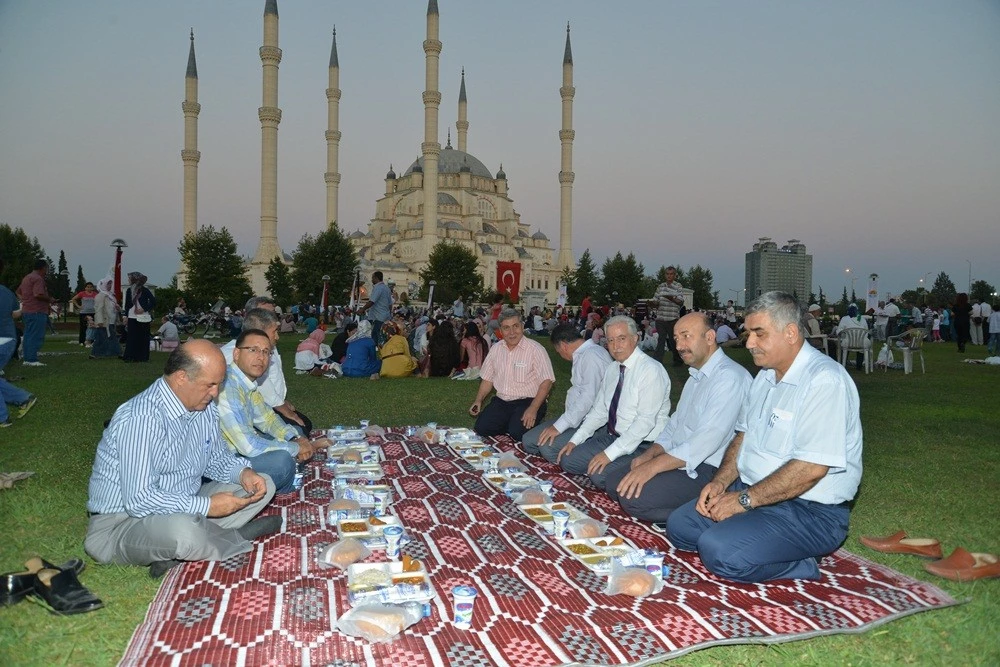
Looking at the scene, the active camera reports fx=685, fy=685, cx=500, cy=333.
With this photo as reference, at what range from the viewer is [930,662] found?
2.57m

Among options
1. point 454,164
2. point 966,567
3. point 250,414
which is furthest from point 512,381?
point 454,164

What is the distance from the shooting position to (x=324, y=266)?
53812mm

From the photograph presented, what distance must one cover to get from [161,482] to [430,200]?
200 feet

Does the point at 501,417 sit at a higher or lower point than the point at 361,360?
lower

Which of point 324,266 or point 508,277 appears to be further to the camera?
point 508,277

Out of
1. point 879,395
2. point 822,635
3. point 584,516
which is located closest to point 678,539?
point 584,516

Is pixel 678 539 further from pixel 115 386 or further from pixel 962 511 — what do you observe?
pixel 115 386

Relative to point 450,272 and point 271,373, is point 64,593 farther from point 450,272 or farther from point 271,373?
point 450,272

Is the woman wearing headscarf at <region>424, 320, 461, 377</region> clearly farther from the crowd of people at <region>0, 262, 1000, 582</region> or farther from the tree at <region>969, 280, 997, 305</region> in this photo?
the tree at <region>969, 280, 997, 305</region>

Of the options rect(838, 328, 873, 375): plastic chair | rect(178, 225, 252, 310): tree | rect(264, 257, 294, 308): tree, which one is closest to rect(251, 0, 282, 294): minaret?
rect(264, 257, 294, 308): tree

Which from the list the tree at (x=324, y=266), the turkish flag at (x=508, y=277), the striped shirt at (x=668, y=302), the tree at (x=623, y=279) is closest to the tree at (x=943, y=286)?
the tree at (x=623, y=279)

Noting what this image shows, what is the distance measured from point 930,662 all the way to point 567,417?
3.36 m

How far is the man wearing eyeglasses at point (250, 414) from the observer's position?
4453 mm

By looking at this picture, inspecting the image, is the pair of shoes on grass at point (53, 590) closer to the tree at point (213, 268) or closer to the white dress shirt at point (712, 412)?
the white dress shirt at point (712, 412)
